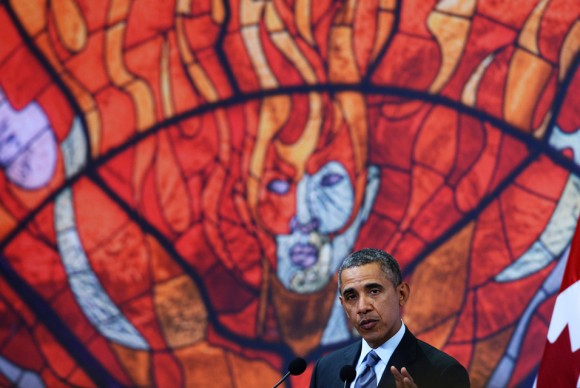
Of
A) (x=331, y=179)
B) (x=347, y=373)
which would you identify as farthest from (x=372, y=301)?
(x=331, y=179)

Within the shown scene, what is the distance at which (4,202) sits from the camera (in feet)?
16.3

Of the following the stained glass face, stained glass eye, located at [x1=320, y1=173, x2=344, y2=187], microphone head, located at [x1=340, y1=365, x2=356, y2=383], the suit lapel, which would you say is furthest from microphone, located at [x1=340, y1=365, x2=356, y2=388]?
stained glass eye, located at [x1=320, y1=173, x2=344, y2=187]

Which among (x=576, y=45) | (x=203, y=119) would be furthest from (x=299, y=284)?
(x=576, y=45)

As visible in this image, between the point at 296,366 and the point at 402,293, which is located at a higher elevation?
the point at 402,293

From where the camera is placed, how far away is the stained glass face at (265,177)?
15.7 feet

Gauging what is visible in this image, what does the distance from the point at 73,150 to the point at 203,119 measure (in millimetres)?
677

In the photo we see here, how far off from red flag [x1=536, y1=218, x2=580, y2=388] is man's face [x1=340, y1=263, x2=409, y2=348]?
617mm

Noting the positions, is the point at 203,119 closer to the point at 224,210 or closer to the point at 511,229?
the point at 224,210

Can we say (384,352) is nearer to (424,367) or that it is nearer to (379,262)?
(424,367)

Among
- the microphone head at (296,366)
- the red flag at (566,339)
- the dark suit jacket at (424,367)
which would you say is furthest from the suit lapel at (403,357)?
the red flag at (566,339)

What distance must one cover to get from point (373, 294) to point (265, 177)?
2319 mm

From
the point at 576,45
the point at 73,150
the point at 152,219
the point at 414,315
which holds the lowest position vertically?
the point at 414,315

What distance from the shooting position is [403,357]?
106 inches

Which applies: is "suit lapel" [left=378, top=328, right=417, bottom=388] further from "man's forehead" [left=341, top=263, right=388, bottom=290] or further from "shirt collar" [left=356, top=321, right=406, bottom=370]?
"man's forehead" [left=341, top=263, right=388, bottom=290]
